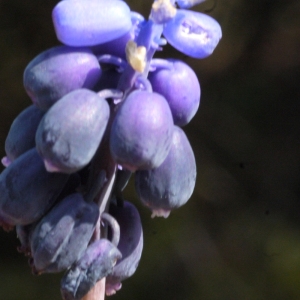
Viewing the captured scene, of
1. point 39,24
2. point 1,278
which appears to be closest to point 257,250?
point 1,278

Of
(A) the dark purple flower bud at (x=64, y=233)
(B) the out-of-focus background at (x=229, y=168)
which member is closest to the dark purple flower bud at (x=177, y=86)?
(A) the dark purple flower bud at (x=64, y=233)

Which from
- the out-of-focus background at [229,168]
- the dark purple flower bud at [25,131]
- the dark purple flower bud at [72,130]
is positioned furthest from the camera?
the out-of-focus background at [229,168]

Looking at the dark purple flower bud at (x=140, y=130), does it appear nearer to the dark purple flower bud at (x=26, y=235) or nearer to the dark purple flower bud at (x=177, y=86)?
the dark purple flower bud at (x=177, y=86)

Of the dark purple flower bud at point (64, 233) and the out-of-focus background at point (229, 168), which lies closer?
the dark purple flower bud at point (64, 233)

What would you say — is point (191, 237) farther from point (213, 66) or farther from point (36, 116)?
point (36, 116)

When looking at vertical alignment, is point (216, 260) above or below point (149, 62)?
below

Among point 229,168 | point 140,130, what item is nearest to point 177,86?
point 140,130
